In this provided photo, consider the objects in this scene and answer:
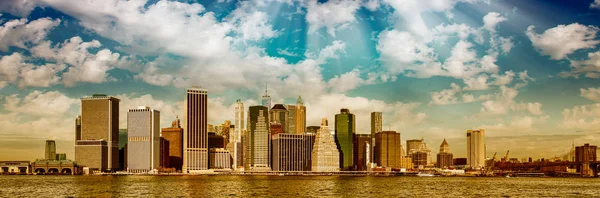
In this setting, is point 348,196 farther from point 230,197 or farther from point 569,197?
point 569,197

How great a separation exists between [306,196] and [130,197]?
29357mm

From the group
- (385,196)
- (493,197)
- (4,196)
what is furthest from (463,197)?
(4,196)

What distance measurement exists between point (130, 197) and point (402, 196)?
4655cm

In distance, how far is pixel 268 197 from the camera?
112 m

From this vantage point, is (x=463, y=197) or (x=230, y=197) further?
(x=463, y=197)

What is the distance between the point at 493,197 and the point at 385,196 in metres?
18.8

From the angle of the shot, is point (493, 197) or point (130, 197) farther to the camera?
point (493, 197)

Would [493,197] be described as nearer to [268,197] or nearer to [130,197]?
[268,197]

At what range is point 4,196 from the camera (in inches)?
4456

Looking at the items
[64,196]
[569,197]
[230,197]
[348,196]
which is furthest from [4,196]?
[569,197]

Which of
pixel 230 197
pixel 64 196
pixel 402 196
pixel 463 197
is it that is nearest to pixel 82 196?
pixel 64 196

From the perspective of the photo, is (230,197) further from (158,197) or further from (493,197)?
(493,197)

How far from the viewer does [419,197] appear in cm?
11594

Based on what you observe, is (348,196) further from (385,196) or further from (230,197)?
(230,197)
